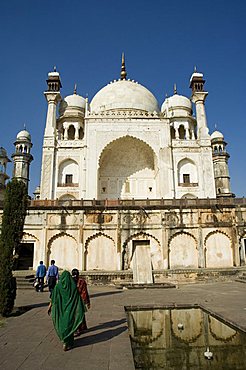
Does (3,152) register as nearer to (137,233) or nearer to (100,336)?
(137,233)

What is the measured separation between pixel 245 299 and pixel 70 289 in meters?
6.63

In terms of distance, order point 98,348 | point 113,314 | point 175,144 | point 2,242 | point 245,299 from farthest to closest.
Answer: point 175,144
point 245,299
point 2,242
point 113,314
point 98,348

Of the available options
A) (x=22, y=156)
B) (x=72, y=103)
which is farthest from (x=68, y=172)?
(x=22, y=156)

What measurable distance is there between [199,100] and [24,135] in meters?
21.4

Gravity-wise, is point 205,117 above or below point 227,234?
above

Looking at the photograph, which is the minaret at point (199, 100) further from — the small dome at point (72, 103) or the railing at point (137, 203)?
the small dome at point (72, 103)

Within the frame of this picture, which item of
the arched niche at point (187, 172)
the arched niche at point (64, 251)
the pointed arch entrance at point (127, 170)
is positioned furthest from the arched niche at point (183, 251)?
the pointed arch entrance at point (127, 170)

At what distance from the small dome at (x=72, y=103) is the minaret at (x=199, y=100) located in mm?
12410

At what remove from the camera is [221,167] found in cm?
3809

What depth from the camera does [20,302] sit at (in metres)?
9.24

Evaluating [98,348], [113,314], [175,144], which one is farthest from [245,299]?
[175,144]

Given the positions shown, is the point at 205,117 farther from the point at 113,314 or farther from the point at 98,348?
the point at 98,348

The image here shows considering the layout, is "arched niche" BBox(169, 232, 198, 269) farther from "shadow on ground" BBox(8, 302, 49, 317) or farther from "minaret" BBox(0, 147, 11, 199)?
"minaret" BBox(0, 147, 11, 199)

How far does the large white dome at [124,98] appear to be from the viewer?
32562 millimetres
